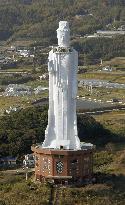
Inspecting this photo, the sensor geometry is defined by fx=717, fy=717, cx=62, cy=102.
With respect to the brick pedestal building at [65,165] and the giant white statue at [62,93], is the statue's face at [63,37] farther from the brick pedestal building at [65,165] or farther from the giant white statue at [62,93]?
the brick pedestal building at [65,165]

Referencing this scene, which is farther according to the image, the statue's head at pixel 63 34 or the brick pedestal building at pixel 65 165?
the statue's head at pixel 63 34

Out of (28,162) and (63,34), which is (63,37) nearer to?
(63,34)

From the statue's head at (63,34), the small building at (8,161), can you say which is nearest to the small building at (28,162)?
the small building at (8,161)

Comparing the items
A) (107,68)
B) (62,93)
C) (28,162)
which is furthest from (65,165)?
(107,68)

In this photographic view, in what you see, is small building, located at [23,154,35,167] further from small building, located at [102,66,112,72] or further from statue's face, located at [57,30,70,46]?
small building, located at [102,66,112,72]

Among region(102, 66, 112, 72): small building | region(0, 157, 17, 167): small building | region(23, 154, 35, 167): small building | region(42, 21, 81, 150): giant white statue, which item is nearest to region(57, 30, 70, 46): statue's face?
region(42, 21, 81, 150): giant white statue

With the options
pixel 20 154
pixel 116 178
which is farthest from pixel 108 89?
pixel 116 178

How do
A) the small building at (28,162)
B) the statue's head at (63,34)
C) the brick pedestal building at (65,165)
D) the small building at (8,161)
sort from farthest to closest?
the small building at (8,161), the small building at (28,162), the statue's head at (63,34), the brick pedestal building at (65,165)

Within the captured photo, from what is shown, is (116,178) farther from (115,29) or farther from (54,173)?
(115,29)

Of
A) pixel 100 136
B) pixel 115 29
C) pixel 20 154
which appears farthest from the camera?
pixel 115 29
